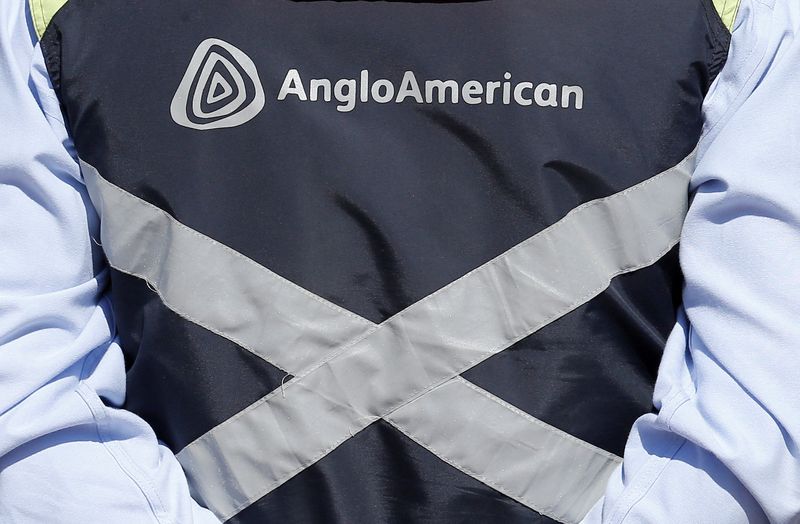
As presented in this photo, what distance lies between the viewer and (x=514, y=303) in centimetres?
124

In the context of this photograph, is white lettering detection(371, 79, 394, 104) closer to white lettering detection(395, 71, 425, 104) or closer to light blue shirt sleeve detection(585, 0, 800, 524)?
white lettering detection(395, 71, 425, 104)

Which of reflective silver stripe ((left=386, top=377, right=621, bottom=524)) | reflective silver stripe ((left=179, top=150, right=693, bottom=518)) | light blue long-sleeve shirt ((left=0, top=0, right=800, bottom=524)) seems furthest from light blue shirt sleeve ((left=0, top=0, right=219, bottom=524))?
reflective silver stripe ((left=386, top=377, right=621, bottom=524))

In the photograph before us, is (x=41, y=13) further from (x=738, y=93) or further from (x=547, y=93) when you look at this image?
(x=738, y=93)

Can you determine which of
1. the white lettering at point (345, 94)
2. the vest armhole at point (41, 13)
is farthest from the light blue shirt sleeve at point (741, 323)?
the vest armhole at point (41, 13)

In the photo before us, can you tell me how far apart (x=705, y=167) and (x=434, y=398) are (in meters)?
0.41

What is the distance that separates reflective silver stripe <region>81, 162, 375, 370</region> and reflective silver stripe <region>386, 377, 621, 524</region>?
12 centimetres

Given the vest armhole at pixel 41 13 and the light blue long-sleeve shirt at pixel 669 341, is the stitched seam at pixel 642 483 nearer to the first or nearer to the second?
the light blue long-sleeve shirt at pixel 669 341

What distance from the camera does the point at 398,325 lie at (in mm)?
1227

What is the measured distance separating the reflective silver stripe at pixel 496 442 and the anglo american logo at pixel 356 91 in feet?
1.08

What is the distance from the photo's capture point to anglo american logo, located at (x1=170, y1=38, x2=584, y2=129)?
121cm

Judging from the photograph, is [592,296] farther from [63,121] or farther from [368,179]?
[63,121]

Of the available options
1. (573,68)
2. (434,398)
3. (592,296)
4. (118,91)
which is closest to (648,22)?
(573,68)

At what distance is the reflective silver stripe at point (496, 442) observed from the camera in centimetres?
124

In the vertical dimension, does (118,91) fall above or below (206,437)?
above
